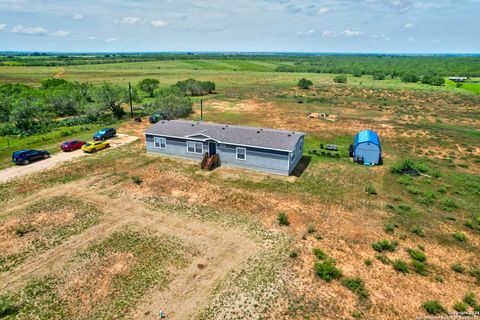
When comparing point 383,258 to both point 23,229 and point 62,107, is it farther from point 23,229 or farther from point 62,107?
point 62,107

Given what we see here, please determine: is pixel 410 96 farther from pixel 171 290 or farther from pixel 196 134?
pixel 171 290

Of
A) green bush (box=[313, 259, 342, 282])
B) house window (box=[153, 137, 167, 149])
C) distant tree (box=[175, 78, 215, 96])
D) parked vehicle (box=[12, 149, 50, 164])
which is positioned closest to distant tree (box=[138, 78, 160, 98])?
distant tree (box=[175, 78, 215, 96])

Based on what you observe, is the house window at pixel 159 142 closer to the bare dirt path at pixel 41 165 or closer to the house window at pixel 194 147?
the house window at pixel 194 147

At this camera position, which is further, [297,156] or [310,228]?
[297,156]

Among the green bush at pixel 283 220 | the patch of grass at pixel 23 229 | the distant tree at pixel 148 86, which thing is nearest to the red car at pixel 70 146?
the patch of grass at pixel 23 229

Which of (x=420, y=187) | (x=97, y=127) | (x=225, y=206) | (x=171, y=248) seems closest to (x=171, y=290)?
(x=171, y=248)

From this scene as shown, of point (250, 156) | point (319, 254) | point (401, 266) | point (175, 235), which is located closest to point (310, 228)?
point (319, 254)

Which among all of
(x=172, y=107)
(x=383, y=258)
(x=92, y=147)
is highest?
(x=172, y=107)

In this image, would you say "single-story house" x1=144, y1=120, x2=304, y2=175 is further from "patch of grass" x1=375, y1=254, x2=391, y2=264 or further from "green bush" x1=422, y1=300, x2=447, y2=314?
"green bush" x1=422, y1=300, x2=447, y2=314
